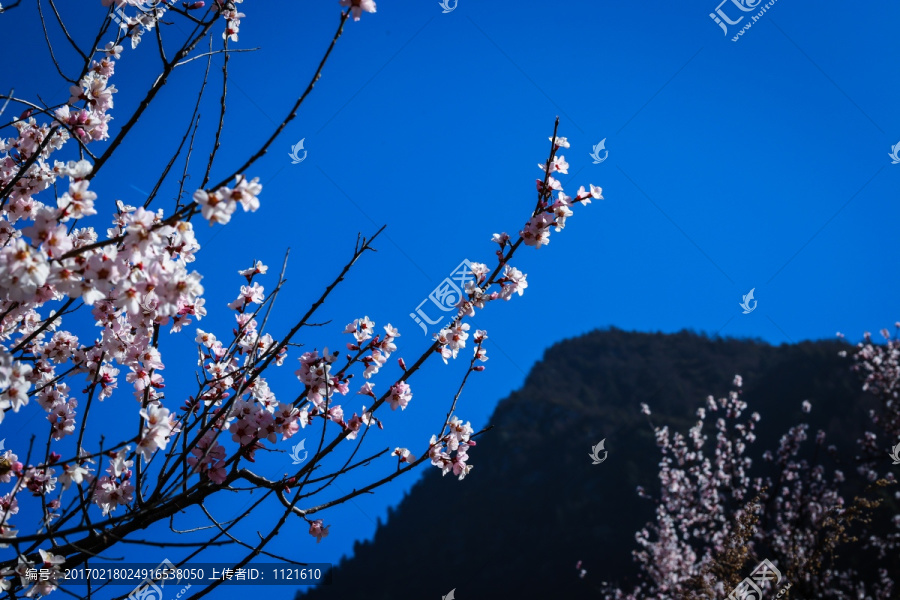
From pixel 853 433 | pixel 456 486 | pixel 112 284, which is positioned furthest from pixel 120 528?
pixel 456 486

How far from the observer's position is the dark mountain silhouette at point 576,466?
2261cm

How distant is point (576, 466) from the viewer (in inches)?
1146

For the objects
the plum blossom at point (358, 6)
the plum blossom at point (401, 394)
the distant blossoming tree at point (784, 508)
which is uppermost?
the plum blossom at point (358, 6)

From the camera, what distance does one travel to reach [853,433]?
20125mm

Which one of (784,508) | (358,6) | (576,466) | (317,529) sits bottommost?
(784,508)

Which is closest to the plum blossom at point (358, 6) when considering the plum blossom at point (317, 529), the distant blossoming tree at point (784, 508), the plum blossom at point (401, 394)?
the plum blossom at point (401, 394)

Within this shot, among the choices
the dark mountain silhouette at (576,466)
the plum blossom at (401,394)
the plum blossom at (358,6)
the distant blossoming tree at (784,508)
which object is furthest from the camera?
the dark mountain silhouette at (576,466)

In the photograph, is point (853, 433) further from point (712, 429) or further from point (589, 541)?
point (589, 541)

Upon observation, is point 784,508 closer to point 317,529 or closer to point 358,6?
point 317,529

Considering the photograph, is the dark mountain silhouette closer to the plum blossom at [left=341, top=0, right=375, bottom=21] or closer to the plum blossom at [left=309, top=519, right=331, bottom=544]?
the plum blossom at [left=309, top=519, right=331, bottom=544]

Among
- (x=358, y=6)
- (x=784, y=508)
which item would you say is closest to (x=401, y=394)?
(x=358, y=6)

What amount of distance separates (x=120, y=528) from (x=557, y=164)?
2185 mm

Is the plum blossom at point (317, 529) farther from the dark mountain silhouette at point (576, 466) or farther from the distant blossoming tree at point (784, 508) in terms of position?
the dark mountain silhouette at point (576, 466)

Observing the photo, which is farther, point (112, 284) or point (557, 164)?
point (557, 164)
